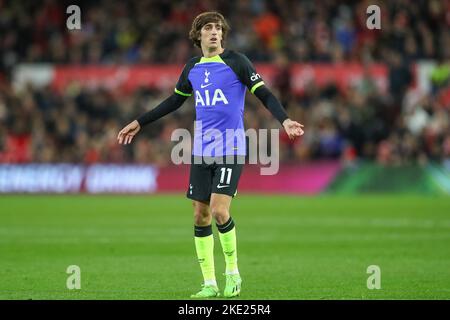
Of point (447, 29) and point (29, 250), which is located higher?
point (447, 29)

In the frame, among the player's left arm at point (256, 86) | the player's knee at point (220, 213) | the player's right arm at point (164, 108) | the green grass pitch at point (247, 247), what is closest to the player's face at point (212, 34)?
the player's left arm at point (256, 86)

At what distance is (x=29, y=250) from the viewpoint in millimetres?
14477

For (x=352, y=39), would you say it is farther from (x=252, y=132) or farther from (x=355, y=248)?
(x=355, y=248)

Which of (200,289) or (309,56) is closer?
(200,289)

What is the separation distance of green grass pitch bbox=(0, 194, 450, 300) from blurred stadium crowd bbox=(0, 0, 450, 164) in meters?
2.35

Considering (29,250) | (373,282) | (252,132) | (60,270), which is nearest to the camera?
(373,282)

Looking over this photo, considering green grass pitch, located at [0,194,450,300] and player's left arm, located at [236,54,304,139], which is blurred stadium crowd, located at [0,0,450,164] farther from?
player's left arm, located at [236,54,304,139]

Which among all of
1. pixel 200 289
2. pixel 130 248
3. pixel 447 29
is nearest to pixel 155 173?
pixel 447 29

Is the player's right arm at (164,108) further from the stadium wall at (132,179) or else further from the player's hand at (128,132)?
the stadium wall at (132,179)

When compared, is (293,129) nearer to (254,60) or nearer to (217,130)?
(217,130)

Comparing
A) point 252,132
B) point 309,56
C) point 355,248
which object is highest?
point 309,56

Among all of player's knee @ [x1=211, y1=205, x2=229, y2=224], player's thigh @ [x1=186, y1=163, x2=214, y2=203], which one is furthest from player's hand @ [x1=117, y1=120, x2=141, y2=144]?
player's knee @ [x1=211, y1=205, x2=229, y2=224]
